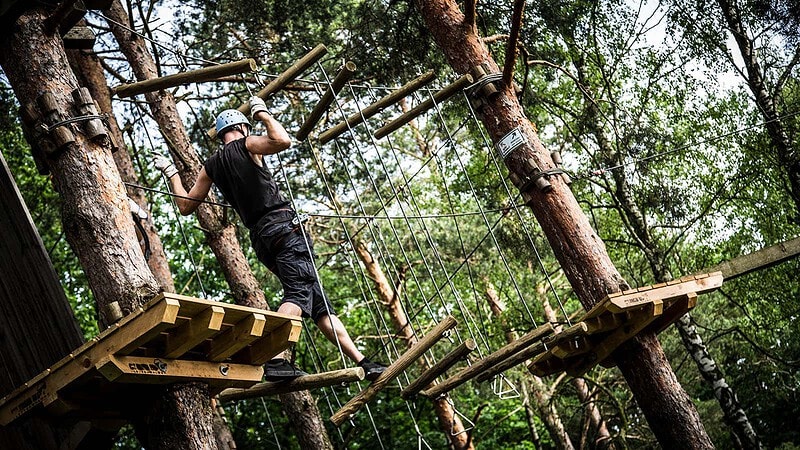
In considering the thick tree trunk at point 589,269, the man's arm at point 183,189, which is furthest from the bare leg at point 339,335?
the thick tree trunk at point 589,269

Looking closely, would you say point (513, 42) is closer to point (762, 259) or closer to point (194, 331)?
point (762, 259)

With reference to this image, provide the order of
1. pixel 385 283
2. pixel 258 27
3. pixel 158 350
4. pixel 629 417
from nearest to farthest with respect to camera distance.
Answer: pixel 158 350
pixel 258 27
pixel 629 417
pixel 385 283

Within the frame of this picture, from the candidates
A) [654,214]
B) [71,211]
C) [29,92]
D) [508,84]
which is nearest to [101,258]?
[71,211]

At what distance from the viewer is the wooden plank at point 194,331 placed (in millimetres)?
3107

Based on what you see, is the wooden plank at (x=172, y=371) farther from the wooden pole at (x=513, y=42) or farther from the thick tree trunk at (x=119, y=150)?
the thick tree trunk at (x=119, y=150)

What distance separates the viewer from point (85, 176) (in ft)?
12.0

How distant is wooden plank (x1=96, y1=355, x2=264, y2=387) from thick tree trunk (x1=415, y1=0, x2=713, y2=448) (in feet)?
7.21

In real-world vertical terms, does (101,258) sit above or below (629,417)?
above

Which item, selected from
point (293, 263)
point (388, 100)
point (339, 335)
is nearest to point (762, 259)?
point (388, 100)

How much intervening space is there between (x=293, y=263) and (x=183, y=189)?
752 millimetres

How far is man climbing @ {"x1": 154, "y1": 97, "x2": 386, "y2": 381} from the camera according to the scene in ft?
13.0

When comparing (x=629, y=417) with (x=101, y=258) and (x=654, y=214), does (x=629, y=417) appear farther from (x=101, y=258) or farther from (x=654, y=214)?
(x=101, y=258)

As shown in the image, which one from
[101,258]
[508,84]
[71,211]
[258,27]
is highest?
[258,27]

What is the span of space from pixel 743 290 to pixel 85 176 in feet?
21.0
